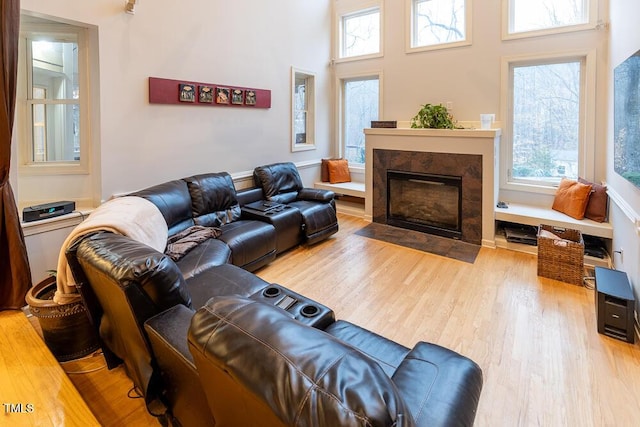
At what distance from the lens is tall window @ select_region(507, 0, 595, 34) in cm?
389

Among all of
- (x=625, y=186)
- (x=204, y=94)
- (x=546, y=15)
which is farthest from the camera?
(x=546, y=15)

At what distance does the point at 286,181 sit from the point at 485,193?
255cm

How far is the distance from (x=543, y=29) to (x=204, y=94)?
4.05m

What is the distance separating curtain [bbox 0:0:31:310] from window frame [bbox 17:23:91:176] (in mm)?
742

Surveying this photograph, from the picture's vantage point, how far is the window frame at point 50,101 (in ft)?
9.74

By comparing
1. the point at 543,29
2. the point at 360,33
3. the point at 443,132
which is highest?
the point at 360,33

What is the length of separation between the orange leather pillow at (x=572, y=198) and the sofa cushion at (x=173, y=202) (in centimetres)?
410

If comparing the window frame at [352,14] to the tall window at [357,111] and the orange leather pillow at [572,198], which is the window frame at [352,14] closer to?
the tall window at [357,111]

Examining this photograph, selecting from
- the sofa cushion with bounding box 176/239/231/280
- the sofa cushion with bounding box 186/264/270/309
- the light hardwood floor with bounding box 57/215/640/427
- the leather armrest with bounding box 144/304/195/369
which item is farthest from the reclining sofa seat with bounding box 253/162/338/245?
the leather armrest with bounding box 144/304/195/369

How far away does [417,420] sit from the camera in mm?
1025

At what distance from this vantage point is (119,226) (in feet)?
6.49

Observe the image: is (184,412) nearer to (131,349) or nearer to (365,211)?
(131,349)

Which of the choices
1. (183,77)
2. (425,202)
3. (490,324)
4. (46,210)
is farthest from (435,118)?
(46,210)

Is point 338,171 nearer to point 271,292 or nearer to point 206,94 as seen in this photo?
point 206,94
